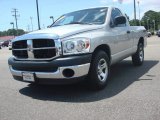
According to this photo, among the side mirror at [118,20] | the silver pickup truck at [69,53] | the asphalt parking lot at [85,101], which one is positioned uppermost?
the side mirror at [118,20]

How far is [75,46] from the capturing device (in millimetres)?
5879

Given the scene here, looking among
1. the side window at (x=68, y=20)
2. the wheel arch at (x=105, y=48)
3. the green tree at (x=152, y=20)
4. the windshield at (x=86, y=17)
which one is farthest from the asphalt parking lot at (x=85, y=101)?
the green tree at (x=152, y=20)

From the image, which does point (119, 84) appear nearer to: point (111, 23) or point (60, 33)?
point (111, 23)

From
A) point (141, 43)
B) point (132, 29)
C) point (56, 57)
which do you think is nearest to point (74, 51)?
point (56, 57)

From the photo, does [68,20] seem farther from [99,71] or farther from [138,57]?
[138,57]

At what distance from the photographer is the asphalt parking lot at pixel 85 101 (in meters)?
4.88

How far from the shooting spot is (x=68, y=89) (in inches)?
267

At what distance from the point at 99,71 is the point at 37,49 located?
1.39 m

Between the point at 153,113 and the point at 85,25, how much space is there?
9.11ft

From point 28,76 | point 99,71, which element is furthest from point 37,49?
point 99,71

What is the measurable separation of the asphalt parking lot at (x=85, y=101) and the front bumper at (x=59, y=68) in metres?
0.41

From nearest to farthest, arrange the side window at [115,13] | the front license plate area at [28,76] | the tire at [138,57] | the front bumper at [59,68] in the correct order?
the front bumper at [59,68] < the front license plate area at [28,76] < the side window at [115,13] < the tire at [138,57]

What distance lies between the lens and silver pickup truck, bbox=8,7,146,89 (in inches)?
228

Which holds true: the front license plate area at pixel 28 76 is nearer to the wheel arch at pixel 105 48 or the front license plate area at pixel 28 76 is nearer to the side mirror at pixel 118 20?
the wheel arch at pixel 105 48
